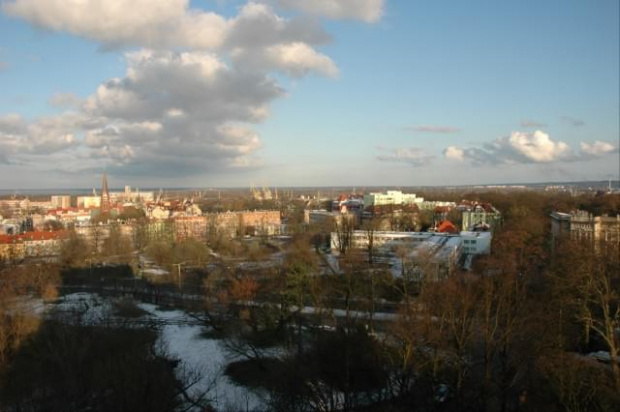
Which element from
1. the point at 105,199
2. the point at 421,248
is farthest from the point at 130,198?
the point at 421,248

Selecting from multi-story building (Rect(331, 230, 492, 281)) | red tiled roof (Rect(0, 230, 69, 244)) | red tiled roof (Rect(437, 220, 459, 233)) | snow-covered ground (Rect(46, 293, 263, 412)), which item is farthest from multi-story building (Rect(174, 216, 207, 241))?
snow-covered ground (Rect(46, 293, 263, 412))

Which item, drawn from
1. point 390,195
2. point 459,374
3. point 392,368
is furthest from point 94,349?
point 390,195

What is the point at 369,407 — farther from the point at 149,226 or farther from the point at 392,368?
the point at 149,226

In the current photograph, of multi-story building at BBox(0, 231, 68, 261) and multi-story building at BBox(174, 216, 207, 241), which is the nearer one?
multi-story building at BBox(0, 231, 68, 261)

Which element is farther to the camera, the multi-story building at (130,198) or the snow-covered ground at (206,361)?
the multi-story building at (130,198)

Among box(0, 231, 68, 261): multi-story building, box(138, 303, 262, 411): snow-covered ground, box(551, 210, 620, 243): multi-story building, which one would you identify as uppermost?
box(551, 210, 620, 243): multi-story building

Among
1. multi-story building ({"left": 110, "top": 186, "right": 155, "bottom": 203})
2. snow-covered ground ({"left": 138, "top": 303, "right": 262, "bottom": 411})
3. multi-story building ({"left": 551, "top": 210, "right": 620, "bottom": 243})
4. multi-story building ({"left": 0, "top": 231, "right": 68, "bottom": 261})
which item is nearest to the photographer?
snow-covered ground ({"left": 138, "top": 303, "right": 262, "bottom": 411})

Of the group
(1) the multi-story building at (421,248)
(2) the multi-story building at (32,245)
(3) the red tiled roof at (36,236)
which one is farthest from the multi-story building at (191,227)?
(1) the multi-story building at (421,248)

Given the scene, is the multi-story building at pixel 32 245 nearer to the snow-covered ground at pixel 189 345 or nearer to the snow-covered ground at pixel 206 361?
the snow-covered ground at pixel 189 345

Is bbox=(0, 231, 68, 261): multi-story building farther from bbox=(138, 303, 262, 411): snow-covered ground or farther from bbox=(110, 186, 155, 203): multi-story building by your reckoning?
bbox=(110, 186, 155, 203): multi-story building

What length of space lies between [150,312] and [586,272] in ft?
40.8

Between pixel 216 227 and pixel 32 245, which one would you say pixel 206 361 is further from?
pixel 216 227

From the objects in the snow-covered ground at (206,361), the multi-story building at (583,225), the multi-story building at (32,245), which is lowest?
the snow-covered ground at (206,361)

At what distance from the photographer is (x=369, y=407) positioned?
26.4ft
